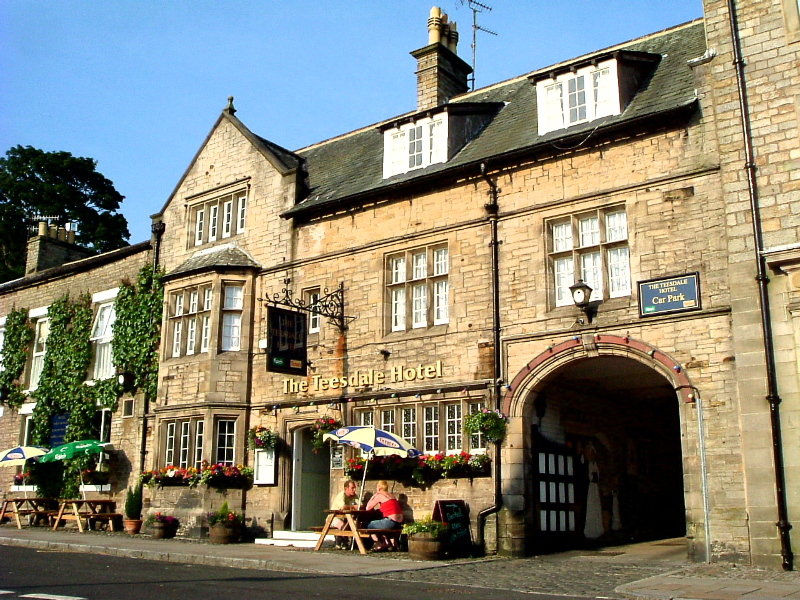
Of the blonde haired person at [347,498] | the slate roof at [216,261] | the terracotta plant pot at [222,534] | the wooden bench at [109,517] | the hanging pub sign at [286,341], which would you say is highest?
the slate roof at [216,261]

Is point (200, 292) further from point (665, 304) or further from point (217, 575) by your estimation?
point (665, 304)

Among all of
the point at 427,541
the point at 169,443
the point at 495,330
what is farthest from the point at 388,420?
the point at 169,443

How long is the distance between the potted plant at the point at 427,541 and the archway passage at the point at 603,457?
1887 mm

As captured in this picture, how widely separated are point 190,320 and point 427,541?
9110 mm

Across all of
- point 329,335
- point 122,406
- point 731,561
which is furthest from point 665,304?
point 122,406

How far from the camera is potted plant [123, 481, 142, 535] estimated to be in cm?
2030

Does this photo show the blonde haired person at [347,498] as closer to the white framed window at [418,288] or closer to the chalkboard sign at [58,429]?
the white framed window at [418,288]

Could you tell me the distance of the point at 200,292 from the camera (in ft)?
67.5

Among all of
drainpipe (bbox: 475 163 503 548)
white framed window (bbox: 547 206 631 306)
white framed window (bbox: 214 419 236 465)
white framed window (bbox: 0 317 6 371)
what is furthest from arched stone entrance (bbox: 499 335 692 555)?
white framed window (bbox: 0 317 6 371)

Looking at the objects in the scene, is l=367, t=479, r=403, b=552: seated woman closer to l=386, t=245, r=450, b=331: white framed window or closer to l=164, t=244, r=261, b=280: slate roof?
l=386, t=245, r=450, b=331: white framed window

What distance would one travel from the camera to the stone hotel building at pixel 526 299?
13664 mm

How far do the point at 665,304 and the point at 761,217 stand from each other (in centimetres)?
202

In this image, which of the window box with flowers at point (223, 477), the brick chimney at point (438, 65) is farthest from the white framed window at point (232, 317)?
the brick chimney at point (438, 65)

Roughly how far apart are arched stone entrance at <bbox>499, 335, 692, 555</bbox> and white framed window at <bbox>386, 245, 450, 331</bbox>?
8.42 feet
